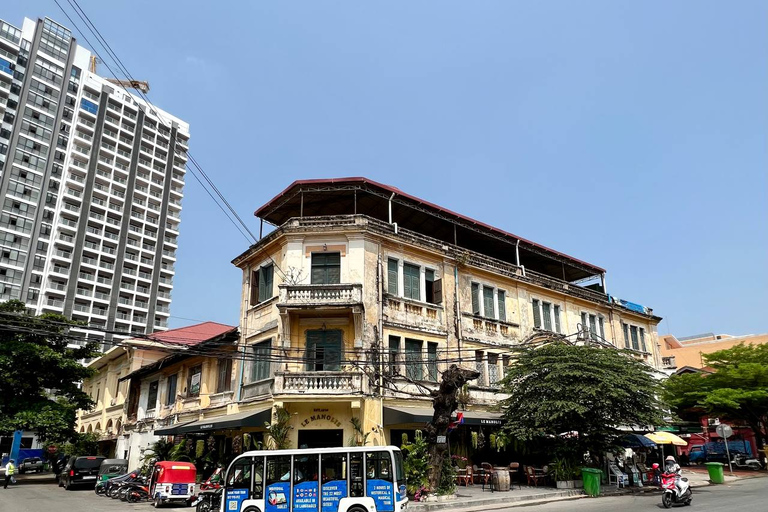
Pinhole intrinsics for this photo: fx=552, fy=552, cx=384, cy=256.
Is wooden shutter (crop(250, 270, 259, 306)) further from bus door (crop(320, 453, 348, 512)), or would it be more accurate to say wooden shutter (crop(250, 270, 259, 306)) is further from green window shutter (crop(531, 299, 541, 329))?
green window shutter (crop(531, 299, 541, 329))

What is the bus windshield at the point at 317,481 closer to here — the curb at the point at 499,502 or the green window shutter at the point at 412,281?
the curb at the point at 499,502

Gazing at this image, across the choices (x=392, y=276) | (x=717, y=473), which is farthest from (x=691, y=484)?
(x=392, y=276)

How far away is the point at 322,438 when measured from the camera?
2166 cm

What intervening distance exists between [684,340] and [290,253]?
213ft

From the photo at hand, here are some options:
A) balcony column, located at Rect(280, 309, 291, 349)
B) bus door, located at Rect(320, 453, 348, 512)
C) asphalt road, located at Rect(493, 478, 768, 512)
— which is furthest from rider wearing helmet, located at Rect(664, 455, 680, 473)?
balcony column, located at Rect(280, 309, 291, 349)

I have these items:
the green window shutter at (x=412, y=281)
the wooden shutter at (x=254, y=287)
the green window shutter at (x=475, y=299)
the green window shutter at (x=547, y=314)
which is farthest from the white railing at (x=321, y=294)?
the green window shutter at (x=547, y=314)

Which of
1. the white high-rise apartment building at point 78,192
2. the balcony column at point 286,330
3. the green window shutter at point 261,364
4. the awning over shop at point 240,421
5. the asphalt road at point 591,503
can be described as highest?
the white high-rise apartment building at point 78,192

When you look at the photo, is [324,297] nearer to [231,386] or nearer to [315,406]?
[315,406]

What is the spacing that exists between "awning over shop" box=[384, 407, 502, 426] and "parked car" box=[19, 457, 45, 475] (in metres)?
40.8

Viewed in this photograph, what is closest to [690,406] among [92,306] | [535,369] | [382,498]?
[535,369]

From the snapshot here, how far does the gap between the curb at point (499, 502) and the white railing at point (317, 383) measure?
5293 mm

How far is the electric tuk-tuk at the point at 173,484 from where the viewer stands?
66.7 feet

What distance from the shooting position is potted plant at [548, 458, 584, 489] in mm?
20984

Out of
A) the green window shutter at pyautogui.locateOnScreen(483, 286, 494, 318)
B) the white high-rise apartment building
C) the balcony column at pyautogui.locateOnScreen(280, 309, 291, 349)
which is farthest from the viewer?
the white high-rise apartment building
